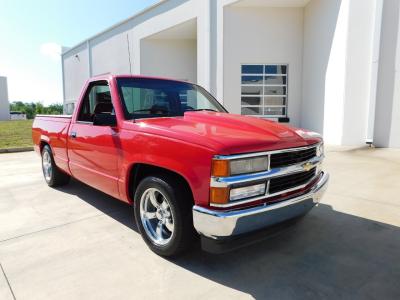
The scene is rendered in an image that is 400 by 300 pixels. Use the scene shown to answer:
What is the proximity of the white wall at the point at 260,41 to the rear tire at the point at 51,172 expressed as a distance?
8218 millimetres

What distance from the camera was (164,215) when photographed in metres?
3.05

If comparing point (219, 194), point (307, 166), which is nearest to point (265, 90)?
point (307, 166)

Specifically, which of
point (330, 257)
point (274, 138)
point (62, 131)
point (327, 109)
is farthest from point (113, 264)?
point (327, 109)

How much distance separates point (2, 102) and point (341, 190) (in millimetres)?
67516

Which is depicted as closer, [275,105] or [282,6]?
[282,6]

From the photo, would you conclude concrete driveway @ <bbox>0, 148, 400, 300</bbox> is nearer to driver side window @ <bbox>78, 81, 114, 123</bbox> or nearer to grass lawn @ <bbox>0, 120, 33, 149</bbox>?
driver side window @ <bbox>78, 81, 114, 123</bbox>

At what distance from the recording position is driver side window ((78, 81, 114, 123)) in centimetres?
397

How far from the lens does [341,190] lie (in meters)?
5.11

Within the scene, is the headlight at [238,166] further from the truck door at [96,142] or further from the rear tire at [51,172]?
the rear tire at [51,172]

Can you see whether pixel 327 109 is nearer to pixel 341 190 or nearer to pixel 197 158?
pixel 341 190

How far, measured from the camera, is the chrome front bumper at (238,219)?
2355 mm

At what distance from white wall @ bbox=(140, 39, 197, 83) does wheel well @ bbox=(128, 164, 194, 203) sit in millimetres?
14794

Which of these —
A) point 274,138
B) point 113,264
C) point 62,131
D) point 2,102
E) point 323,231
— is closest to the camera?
point 274,138

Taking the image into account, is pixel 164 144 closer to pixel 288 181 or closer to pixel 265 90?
pixel 288 181
